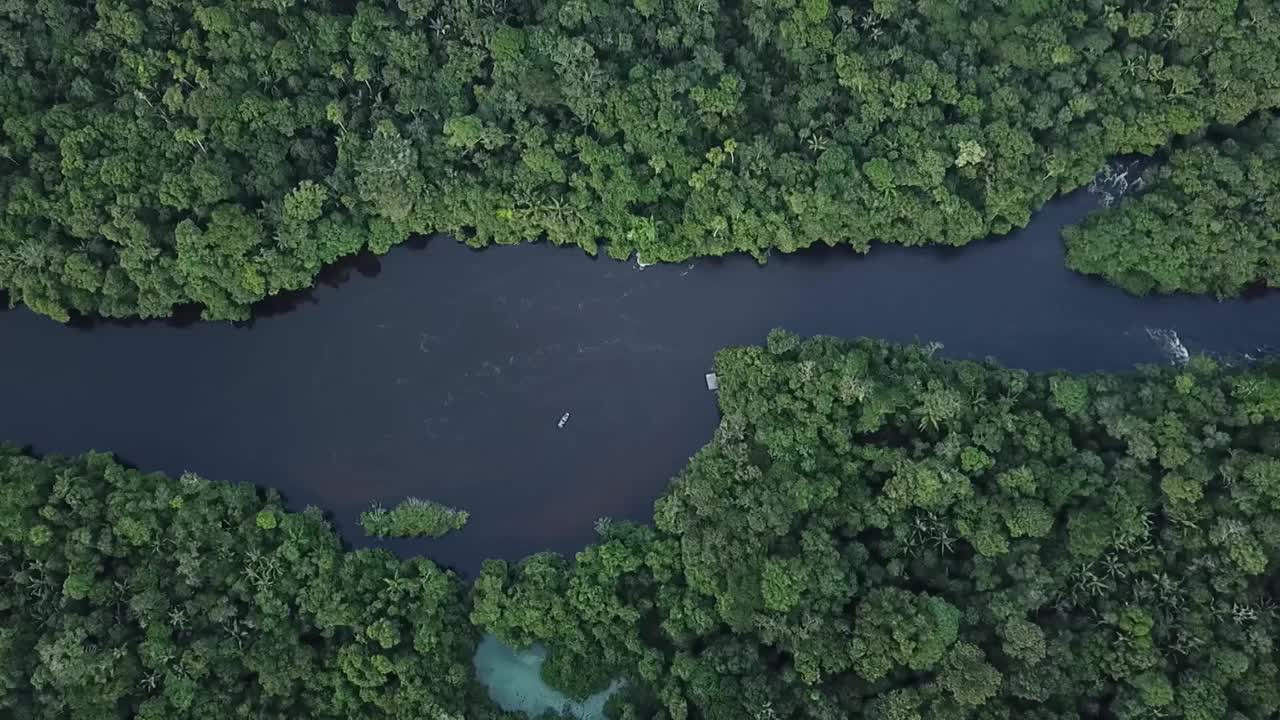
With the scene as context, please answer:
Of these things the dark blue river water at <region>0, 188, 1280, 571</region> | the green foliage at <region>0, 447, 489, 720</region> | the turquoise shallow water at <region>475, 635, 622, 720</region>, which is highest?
the dark blue river water at <region>0, 188, 1280, 571</region>

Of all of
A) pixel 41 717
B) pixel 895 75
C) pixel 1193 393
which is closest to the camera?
pixel 41 717

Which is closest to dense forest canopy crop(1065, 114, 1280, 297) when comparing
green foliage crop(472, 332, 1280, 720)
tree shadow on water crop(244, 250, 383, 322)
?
green foliage crop(472, 332, 1280, 720)

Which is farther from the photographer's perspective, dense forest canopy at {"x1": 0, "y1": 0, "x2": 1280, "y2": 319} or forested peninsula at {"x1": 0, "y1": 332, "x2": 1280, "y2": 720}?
dense forest canopy at {"x1": 0, "y1": 0, "x2": 1280, "y2": 319}

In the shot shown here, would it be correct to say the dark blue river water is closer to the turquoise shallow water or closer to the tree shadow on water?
the tree shadow on water

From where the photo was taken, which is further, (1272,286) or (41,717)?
(1272,286)

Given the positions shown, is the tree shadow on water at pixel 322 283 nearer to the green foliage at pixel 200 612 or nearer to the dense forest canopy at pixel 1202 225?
the green foliage at pixel 200 612

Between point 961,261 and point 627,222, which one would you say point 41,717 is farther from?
point 961,261

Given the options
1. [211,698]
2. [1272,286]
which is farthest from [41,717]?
[1272,286]
